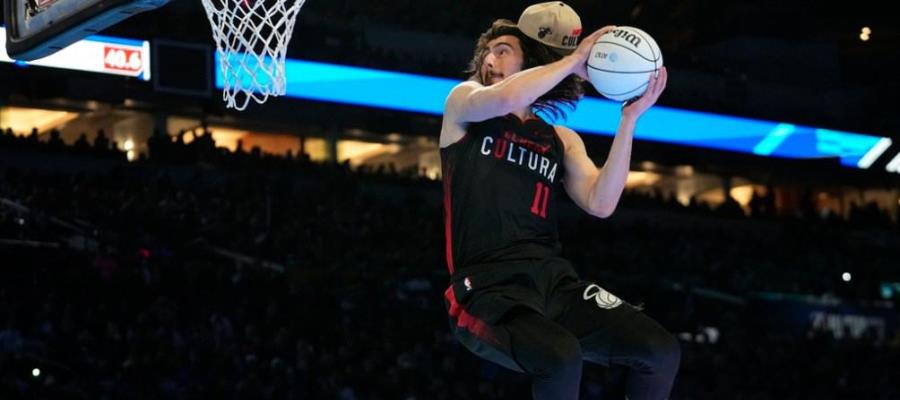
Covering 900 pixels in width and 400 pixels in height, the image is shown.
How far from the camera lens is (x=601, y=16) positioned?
28.9 meters

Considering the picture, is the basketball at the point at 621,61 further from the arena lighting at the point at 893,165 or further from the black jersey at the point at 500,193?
the arena lighting at the point at 893,165

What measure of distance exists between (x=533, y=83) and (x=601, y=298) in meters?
1.04

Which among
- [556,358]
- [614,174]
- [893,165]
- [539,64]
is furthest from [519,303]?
[893,165]

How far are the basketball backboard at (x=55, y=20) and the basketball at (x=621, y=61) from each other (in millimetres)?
2480

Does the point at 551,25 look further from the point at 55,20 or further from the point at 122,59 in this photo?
the point at 122,59

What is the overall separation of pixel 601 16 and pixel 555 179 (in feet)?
78.0

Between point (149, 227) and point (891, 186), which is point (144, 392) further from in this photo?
point (891, 186)

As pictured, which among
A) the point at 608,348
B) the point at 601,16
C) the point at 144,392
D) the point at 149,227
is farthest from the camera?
the point at 601,16

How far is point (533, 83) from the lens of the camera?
5133 millimetres

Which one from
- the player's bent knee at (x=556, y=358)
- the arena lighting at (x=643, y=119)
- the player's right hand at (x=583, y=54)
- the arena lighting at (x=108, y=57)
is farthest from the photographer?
the arena lighting at (x=643, y=119)

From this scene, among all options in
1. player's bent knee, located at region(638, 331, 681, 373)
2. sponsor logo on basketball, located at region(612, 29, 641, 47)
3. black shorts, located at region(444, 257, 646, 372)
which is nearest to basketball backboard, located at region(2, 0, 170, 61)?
black shorts, located at region(444, 257, 646, 372)

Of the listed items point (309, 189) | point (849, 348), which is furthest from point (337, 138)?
point (849, 348)

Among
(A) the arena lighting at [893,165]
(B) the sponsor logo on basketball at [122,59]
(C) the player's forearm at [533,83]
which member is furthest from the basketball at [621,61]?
(A) the arena lighting at [893,165]

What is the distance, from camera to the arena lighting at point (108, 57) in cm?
2036
